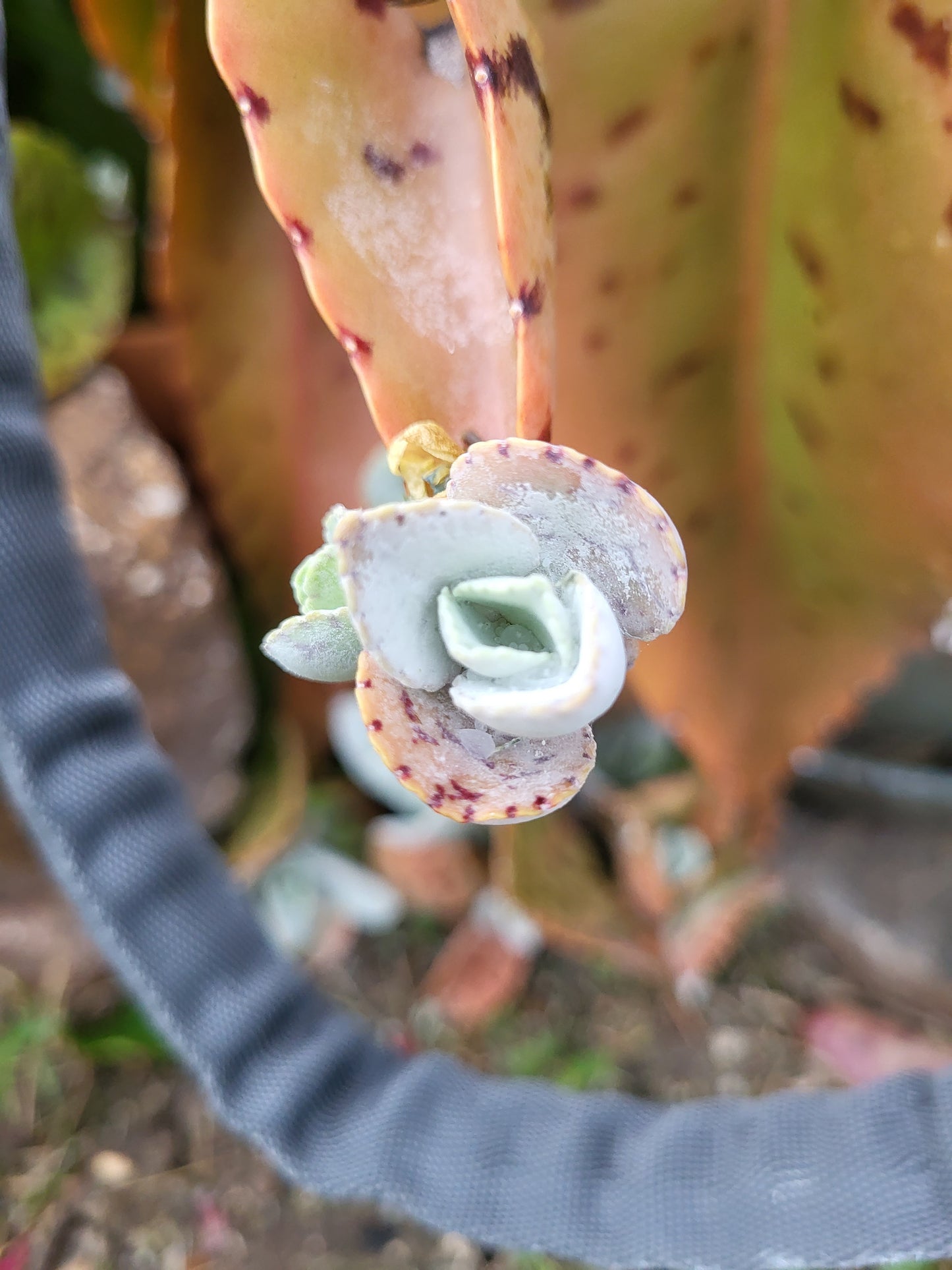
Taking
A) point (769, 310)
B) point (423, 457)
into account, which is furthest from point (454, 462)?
point (769, 310)

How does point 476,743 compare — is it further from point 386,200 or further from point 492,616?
point 386,200

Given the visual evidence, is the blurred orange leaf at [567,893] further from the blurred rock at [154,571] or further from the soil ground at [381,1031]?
the blurred rock at [154,571]

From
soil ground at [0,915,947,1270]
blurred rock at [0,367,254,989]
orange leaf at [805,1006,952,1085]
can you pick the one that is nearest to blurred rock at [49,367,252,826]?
blurred rock at [0,367,254,989]

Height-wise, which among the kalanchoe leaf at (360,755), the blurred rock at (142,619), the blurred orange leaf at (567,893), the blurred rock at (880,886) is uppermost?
the blurred rock at (142,619)

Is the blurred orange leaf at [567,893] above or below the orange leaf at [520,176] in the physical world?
below

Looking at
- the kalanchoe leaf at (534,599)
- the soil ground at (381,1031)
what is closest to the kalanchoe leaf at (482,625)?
the kalanchoe leaf at (534,599)

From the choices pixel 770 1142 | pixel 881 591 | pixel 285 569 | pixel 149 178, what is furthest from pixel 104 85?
pixel 770 1142

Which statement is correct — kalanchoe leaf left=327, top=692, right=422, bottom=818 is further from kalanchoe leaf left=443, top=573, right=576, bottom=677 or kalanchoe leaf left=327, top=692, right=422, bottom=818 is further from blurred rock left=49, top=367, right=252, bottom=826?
kalanchoe leaf left=443, top=573, right=576, bottom=677

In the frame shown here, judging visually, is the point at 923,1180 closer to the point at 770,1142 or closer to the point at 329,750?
the point at 770,1142
